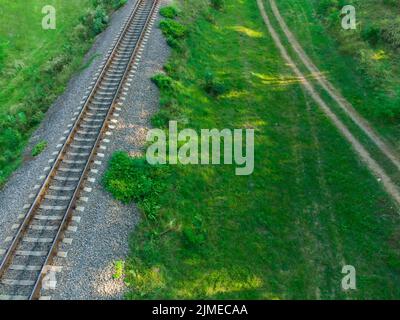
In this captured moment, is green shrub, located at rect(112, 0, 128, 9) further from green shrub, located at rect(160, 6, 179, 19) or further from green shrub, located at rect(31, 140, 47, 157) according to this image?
green shrub, located at rect(31, 140, 47, 157)

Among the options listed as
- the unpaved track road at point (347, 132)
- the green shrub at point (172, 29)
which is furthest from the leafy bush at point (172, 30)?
the unpaved track road at point (347, 132)

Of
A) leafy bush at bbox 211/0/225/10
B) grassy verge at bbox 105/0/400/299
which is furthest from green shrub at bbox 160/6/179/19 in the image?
grassy verge at bbox 105/0/400/299

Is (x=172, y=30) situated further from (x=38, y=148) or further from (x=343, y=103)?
(x=38, y=148)

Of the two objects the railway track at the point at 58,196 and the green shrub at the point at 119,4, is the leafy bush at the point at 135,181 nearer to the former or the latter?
the railway track at the point at 58,196

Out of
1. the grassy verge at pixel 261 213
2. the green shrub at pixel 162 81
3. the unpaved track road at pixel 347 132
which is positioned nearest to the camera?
the grassy verge at pixel 261 213

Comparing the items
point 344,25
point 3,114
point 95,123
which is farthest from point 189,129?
point 344,25

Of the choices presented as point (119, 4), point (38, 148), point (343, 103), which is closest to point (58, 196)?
point (38, 148)

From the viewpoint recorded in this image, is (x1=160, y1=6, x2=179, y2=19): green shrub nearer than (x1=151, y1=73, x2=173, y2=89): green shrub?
No
